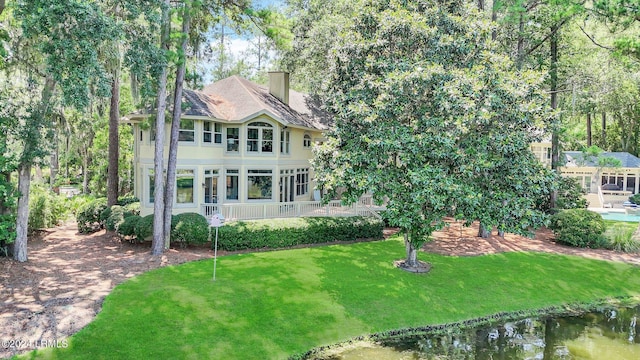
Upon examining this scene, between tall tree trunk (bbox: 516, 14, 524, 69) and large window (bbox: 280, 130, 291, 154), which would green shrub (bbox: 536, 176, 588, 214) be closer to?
tall tree trunk (bbox: 516, 14, 524, 69)

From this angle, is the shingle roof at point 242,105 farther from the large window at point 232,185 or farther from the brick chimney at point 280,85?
the large window at point 232,185

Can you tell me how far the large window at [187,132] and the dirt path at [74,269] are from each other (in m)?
5.53

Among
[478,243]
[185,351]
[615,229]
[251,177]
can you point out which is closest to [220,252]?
[251,177]

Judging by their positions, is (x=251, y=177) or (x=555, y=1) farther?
(x=251, y=177)

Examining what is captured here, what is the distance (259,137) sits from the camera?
21188 millimetres

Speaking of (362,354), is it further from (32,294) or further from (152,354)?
(32,294)

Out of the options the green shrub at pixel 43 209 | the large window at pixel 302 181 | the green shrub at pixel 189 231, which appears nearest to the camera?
the green shrub at pixel 189 231

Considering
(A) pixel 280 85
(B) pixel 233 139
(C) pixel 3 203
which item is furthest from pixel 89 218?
(A) pixel 280 85

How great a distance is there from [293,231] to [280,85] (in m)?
11.6

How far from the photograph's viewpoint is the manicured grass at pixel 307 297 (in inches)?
347

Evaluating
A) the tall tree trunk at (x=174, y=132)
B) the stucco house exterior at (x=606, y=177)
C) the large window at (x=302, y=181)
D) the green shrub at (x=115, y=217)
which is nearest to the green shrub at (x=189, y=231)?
the tall tree trunk at (x=174, y=132)

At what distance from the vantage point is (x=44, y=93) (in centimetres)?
1278

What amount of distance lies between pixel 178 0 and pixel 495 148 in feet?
40.8

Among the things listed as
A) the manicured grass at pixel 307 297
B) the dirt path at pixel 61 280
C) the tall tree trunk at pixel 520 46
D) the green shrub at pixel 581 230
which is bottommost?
the manicured grass at pixel 307 297
